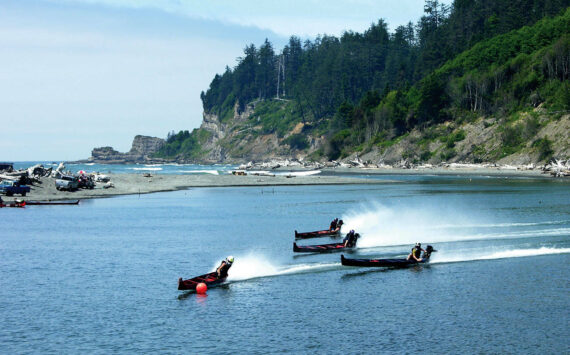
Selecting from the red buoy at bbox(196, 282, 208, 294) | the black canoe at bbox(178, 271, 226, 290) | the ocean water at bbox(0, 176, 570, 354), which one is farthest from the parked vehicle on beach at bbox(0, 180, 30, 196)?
the red buoy at bbox(196, 282, 208, 294)

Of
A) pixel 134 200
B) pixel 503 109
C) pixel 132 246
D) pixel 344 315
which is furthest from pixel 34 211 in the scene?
pixel 503 109

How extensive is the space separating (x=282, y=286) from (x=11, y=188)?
68736mm

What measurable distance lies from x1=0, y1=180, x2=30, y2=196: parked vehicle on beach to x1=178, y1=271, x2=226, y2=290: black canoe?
2578 inches

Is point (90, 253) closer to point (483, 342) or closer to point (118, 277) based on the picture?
point (118, 277)

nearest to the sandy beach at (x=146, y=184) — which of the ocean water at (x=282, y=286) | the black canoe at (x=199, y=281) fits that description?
the ocean water at (x=282, y=286)

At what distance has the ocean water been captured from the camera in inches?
1086

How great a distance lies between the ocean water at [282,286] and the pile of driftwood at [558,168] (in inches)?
2184

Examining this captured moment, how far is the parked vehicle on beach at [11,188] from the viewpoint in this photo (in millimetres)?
91750

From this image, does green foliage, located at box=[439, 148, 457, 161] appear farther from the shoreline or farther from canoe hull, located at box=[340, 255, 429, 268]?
canoe hull, located at box=[340, 255, 429, 268]

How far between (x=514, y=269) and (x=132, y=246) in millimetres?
31254

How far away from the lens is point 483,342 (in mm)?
26922

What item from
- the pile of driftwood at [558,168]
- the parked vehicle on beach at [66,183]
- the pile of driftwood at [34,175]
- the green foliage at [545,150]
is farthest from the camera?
the green foliage at [545,150]

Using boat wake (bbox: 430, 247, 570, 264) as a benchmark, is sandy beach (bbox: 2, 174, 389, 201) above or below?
above

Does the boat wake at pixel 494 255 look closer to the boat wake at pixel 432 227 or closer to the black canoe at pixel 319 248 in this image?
the boat wake at pixel 432 227
